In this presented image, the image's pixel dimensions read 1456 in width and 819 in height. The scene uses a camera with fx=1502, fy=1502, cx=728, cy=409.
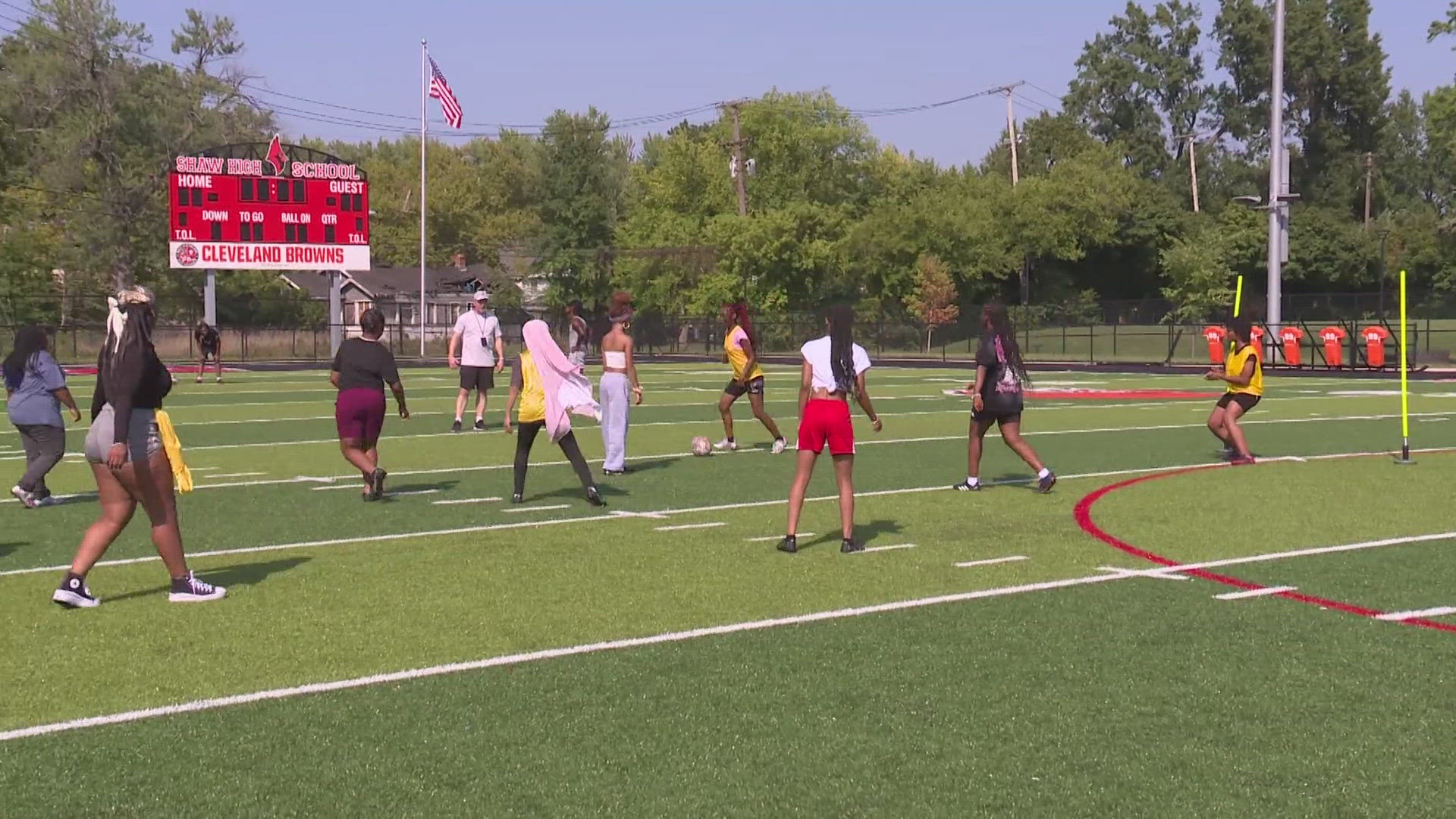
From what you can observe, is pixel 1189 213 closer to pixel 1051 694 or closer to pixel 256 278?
pixel 256 278

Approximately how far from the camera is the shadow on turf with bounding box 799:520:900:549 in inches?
402

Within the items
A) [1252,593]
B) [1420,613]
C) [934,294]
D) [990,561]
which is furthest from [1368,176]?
[1420,613]

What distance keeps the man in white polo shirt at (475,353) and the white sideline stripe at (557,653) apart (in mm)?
12640

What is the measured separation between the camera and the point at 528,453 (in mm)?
12250

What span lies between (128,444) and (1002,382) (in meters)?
7.33

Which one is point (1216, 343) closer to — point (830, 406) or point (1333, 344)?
point (1333, 344)

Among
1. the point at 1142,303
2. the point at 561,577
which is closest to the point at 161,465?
the point at 561,577

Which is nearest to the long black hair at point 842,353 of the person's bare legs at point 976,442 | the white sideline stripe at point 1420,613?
the white sideline stripe at point 1420,613

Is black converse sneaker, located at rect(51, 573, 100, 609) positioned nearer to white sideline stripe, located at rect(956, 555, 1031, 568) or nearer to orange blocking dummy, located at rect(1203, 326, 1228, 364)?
white sideline stripe, located at rect(956, 555, 1031, 568)

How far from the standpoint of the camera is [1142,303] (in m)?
64.1

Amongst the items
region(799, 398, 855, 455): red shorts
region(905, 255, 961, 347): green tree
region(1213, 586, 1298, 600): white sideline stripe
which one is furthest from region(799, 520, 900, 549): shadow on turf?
region(905, 255, 961, 347): green tree

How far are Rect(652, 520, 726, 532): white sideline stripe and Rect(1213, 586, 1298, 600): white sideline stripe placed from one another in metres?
3.94

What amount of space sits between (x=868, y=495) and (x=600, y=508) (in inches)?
92.5

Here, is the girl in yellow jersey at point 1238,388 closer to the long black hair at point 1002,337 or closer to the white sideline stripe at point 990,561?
the long black hair at point 1002,337
